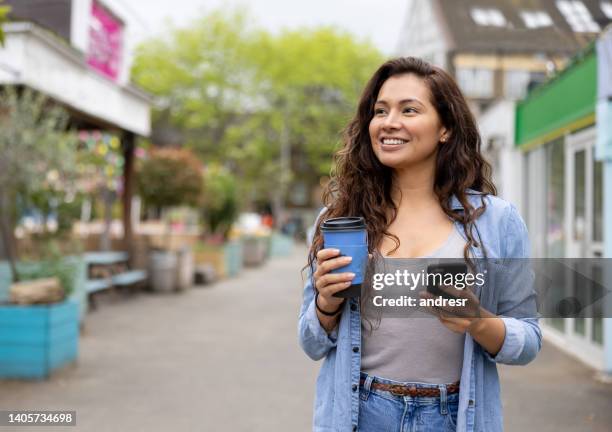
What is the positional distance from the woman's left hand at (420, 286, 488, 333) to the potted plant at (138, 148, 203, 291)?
39.9ft

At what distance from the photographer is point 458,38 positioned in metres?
13.0

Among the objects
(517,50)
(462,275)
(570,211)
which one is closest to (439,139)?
(462,275)

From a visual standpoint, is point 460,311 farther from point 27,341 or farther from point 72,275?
point 72,275

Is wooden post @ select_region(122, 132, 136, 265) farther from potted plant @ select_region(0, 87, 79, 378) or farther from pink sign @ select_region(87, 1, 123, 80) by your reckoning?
potted plant @ select_region(0, 87, 79, 378)

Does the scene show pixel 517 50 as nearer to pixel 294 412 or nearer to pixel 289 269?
pixel 294 412

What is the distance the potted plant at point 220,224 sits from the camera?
1666 cm

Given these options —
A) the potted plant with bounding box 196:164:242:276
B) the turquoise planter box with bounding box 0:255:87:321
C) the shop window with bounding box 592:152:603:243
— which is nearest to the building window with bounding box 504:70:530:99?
the shop window with bounding box 592:152:603:243

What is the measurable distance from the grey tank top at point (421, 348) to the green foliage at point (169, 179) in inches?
490

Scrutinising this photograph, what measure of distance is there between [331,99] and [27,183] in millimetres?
35730

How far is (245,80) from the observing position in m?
36.2

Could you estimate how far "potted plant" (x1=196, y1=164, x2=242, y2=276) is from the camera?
16.7 m

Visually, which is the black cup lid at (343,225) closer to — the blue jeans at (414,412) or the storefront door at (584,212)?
the blue jeans at (414,412)

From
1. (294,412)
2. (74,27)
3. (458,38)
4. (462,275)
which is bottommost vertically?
(294,412)

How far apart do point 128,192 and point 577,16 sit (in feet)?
28.2
